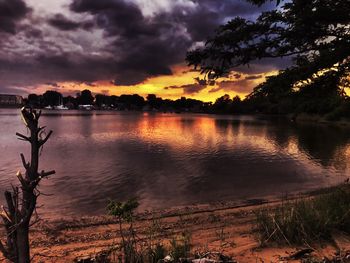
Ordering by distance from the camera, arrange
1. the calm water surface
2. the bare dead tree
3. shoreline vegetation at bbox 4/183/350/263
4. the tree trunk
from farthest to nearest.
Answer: the calm water surface, shoreline vegetation at bbox 4/183/350/263, the tree trunk, the bare dead tree

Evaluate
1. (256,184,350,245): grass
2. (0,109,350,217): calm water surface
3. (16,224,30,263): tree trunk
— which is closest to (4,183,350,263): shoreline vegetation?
(256,184,350,245): grass

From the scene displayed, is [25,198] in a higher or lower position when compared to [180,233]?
higher

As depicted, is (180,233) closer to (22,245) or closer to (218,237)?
(218,237)

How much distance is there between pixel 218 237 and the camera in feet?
28.6

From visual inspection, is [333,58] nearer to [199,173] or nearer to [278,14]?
[278,14]

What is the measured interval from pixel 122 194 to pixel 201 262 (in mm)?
11981

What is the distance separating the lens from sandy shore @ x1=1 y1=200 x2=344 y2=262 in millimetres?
6707

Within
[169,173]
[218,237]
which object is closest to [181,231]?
[218,237]

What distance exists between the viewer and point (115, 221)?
38.4 ft

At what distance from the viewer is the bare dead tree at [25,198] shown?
4395 mm

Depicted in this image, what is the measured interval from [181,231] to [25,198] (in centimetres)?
617

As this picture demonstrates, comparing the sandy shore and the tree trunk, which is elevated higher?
the tree trunk

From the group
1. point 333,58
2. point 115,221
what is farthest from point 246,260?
point 333,58

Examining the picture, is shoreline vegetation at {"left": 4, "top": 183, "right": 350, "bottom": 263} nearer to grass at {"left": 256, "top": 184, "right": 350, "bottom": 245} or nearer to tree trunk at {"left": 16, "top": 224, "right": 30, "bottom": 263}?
grass at {"left": 256, "top": 184, "right": 350, "bottom": 245}
